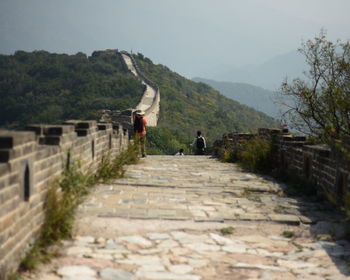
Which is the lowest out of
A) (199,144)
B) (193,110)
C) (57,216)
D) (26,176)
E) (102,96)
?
(57,216)

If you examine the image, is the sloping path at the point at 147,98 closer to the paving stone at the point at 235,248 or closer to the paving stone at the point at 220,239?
the paving stone at the point at 220,239

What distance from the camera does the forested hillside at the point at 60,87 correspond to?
61250 mm

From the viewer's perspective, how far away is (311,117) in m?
11.9

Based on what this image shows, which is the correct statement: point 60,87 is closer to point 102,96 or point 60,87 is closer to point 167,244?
point 102,96

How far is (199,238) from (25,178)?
203 centimetres

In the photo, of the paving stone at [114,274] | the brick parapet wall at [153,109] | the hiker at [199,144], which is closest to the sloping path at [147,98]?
the brick parapet wall at [153,109]

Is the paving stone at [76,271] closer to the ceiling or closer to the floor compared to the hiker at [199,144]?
closer to the floor

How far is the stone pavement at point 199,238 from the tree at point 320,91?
154 inches

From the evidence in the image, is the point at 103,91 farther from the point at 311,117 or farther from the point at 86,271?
the point at 86,271

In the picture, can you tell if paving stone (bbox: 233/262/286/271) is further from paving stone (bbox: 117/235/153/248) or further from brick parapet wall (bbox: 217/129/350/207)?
brick parapet wall (bbox: 217/129/350/207)

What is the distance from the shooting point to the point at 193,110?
7288 cm

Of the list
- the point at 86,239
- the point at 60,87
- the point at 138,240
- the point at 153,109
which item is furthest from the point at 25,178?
the point at 60,87

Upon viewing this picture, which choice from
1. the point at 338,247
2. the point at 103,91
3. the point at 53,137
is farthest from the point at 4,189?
the point at 103,91

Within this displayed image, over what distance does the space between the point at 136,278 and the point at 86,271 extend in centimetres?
42
